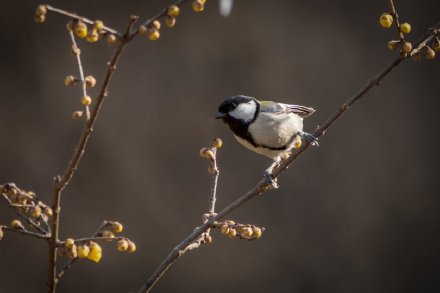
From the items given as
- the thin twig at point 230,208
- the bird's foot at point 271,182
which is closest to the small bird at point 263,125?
the bird's foot at point 271,182

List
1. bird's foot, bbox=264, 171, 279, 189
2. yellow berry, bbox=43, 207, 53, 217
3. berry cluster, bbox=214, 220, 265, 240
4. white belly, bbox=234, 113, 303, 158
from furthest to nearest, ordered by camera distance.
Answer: white belly, bbox=234, 113, 303, 158 → bird's foot, bbox=264, 171, 279, 189 → berry cluster, bbox=214, 220, 265, 240 → yellow berry, bbox=43, 207, 53, 217

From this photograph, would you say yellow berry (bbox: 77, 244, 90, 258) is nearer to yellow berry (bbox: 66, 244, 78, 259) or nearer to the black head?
yellow berry (bbox: 66, 244, 78, 259)

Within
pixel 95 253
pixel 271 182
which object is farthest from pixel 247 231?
pixel 95 253

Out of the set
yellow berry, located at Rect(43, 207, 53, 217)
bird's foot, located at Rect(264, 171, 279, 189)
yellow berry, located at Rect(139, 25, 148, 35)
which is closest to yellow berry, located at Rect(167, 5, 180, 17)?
yellow berry, located at Rect(139, 25, 148, 35)

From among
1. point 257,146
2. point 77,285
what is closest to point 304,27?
point 257,146

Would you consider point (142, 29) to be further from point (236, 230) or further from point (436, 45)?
point (436, 45)

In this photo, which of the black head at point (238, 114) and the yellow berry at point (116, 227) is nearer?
the yellow berry at point (116, 227)

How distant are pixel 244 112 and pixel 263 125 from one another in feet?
0.34

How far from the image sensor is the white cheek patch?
2.28 metres

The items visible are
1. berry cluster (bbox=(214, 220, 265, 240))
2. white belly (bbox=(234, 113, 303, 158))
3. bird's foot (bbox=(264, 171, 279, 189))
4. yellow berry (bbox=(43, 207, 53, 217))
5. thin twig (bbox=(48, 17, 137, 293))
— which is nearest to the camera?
thin twig (bbox=(48, 17, 137, 293))

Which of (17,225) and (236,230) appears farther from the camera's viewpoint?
(236,230)

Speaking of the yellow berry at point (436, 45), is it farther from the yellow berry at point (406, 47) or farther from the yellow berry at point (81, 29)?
the yellow berry at point (81, 29)

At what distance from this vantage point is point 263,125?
2.27 meters

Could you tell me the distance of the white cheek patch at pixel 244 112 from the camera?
2.28 m
